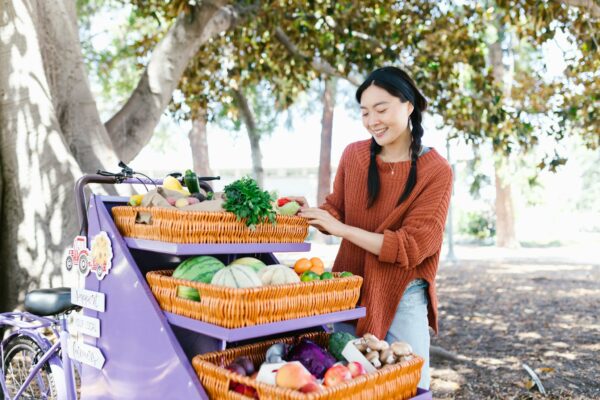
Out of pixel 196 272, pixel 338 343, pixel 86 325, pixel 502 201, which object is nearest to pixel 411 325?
pixel 338 343

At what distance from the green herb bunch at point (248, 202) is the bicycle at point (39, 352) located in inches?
52.4

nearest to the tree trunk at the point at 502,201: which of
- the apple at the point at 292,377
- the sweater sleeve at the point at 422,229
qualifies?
A: the sweater sleeve at the point at 422,229

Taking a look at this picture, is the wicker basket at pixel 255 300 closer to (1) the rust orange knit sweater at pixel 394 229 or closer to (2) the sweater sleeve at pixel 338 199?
(1) the rust orange knit sweater at pixel 394 229

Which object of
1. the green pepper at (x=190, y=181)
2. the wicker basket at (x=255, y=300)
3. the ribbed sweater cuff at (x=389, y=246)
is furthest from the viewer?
the green pepper at (x=190, y=181)

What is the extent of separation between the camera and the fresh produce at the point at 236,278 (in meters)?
2.04

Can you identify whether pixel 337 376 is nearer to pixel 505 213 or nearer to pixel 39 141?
pixel 39 141

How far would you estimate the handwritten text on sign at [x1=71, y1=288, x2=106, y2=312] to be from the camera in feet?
8.07

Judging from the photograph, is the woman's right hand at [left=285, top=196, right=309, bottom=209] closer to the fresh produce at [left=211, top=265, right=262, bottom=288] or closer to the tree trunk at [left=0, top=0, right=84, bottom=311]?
the fresh produce at [left=211, top=265, right=262, bottom=288]

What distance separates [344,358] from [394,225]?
2.06 feet

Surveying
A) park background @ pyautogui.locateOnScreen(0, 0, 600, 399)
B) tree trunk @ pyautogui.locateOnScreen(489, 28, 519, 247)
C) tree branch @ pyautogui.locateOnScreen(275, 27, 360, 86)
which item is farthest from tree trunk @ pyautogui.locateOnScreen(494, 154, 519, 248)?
tree branch @ pyautogui.locateOnScreen(275, 27, 360, 86)

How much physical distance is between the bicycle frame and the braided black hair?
5.66 feet

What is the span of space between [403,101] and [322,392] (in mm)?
1341

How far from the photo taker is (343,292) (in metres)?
2.30

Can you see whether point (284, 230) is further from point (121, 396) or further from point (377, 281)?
point (121, 396)
